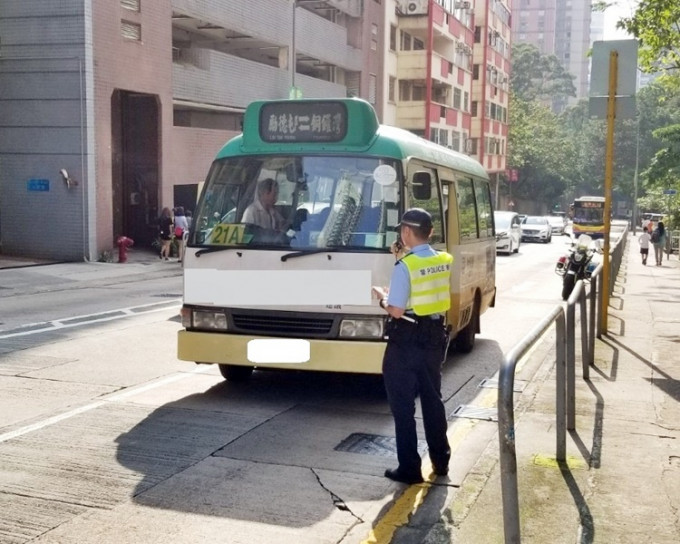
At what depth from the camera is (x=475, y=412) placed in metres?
7.70

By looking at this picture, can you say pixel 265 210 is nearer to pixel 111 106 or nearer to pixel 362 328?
pixel 362 328

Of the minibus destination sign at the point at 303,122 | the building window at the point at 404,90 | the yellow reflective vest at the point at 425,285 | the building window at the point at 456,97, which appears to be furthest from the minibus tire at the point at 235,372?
the building window at the point at 456,97

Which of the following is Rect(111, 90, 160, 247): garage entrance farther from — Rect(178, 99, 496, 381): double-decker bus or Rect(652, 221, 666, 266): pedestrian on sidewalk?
Rect(178, 99, 496, 381): double-decker bus

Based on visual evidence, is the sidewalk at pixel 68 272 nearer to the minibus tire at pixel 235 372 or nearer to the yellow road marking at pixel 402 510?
the minibus tire at pixel 235 372

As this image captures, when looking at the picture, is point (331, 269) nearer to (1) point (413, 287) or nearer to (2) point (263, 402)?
(2) point (263, 402)

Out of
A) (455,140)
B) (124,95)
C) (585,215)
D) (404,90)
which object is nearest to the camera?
(124,95)

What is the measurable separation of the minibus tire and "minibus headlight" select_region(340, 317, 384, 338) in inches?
54.1

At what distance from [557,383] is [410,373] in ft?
4.27

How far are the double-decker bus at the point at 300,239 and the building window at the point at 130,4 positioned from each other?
59.4 ft

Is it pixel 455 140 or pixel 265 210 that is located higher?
pixel 455 140

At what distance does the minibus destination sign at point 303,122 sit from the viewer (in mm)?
7855

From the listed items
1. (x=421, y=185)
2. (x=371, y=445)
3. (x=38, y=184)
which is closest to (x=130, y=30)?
(x=38, y=184)

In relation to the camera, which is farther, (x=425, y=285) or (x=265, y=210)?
(x=265, y=210)

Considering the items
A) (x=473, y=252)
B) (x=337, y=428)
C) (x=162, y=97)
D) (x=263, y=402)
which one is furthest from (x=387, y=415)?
(x=162, y=97)
